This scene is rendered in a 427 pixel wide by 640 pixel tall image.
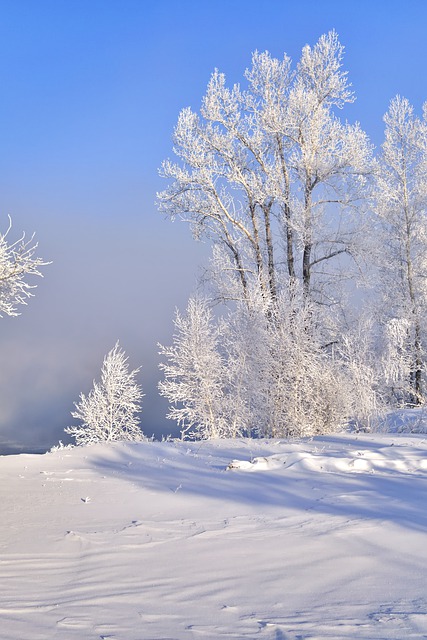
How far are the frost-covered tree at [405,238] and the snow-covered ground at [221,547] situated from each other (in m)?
11.5

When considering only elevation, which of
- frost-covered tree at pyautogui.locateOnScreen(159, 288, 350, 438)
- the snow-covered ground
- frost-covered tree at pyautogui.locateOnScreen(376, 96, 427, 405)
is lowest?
the snow-covered ground

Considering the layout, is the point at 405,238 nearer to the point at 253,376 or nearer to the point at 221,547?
the point at 253,376

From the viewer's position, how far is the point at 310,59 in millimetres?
17047

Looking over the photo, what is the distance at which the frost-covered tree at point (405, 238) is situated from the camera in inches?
784

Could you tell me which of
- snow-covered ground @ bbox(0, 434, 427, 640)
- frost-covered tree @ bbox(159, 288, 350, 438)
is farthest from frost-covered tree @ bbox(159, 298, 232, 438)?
snow-covered ground @ bbox(0, 434, 427, 640)

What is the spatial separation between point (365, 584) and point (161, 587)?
4.29 ft

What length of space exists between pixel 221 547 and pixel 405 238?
17007 millimetres

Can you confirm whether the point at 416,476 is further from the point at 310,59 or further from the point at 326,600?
the point at 310,59

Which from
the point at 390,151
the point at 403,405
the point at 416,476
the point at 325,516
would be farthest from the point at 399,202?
the point at 325,516

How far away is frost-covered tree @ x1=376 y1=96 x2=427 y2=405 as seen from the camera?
65.4ft

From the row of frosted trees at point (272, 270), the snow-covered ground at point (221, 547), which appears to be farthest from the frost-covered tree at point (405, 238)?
the snow-covered ground at point (221, 547)

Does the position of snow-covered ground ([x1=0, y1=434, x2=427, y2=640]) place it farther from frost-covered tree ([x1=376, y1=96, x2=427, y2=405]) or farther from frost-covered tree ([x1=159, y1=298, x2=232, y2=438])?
frost-covered tree ([x1=376, y1=96, x2=427, y2=405])

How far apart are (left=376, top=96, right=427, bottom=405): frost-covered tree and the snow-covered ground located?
1154 centimetres

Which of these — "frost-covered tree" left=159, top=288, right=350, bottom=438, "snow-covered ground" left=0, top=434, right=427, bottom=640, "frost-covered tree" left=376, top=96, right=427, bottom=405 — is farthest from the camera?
"frost-covered tree" left=376, top=96, right=427, bottom=405
